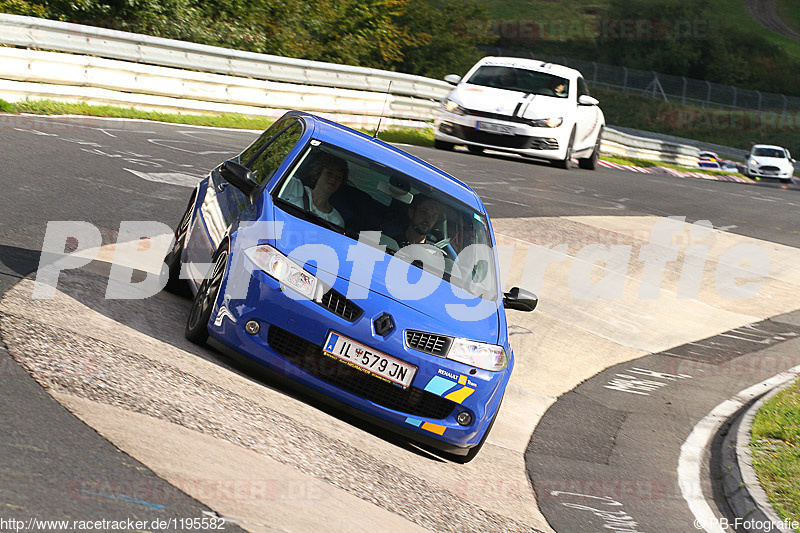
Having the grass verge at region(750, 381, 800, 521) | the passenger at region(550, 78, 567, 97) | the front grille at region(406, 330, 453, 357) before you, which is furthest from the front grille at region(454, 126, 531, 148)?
the front grille at region(406, 330, 453, 357)

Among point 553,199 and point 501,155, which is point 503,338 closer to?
point 553,199

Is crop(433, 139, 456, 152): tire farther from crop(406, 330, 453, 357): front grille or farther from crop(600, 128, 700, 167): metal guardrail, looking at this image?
crop(406, 330, 453, 357): front grille

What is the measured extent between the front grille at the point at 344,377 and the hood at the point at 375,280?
1.19 ft

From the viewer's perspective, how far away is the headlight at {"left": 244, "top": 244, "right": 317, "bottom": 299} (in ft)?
19.1

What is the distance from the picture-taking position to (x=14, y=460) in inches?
164

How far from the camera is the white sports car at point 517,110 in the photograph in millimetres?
19016

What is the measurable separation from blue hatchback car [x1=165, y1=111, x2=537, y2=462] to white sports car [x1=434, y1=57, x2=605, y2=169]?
475 inches

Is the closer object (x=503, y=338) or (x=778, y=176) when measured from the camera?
(x=503, y=338)

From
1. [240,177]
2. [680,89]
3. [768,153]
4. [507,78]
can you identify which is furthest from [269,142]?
[680,89]

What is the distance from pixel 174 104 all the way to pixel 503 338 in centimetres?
1305

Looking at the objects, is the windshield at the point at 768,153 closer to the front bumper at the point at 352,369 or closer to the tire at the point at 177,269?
the tire at the point at 177,269

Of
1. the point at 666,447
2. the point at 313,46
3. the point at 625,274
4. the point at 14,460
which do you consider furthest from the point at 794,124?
the point at 14,460

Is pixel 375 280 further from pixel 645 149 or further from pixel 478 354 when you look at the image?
pixel 645 149

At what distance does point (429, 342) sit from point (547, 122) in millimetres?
13854
